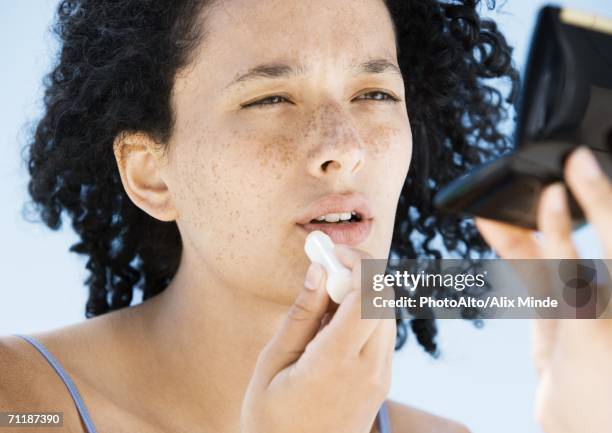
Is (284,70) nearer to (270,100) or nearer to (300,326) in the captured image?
(270,100)

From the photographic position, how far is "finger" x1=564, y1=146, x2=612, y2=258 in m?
0.73

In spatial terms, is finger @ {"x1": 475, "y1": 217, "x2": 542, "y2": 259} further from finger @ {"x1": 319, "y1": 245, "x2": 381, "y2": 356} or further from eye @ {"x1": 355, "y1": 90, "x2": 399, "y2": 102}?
eye @ {"x1": 355, "y1": 90, "x2": 399, "y2": 102}

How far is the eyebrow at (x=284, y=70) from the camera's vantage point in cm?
141

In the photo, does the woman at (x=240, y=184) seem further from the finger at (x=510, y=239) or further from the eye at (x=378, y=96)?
the finger at (x=510, y=239)

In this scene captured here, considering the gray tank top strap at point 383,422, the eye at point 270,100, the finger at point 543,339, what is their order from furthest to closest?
the gray tank top strap at point 383,422 → the eye at point 270,100 → the finger at point 543,339

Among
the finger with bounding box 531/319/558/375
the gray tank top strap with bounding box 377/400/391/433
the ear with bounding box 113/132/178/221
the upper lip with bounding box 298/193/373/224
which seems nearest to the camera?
the finger with bounding box 531/319/558/375

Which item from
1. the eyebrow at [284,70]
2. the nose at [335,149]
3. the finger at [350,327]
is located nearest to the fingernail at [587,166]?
the finger at [350,327]

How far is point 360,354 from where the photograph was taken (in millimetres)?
1062

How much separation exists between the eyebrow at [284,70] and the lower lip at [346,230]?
264 millimetres

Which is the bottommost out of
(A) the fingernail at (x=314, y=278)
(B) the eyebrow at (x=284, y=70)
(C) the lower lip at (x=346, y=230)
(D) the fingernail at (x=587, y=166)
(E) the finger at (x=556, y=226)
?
(E) the finger at (x=556, y=226)

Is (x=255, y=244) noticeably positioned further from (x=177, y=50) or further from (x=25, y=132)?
(x=25, y=132)

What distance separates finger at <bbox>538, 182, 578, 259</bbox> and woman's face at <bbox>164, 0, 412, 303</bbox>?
0.57m

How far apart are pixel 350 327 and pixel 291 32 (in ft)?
2.06

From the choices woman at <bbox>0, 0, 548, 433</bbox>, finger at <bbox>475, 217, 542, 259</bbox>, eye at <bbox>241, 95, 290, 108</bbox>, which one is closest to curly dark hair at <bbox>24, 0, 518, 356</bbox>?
woman at <bbox>0, 0, 548, 433</bbox>
